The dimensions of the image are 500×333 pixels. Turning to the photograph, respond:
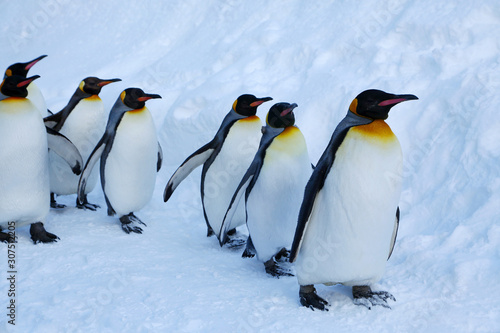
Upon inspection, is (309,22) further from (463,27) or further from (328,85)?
(463,27)

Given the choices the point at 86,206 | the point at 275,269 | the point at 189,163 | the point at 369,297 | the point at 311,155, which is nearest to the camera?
the point at 369,297

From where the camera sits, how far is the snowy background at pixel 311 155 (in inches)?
95.6

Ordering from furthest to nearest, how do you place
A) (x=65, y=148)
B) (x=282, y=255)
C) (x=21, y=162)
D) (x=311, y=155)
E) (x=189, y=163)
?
(x=311, y=155)
(x=65, y=148)
(x=189, y=163)
(x=21, y=162)
(x=282, y=255)

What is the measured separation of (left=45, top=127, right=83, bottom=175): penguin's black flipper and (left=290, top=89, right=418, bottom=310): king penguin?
2.06m

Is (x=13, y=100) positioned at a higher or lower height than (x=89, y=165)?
higher

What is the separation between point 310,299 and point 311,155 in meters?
1.81

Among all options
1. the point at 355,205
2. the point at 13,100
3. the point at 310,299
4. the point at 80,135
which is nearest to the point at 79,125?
the point at 80,135

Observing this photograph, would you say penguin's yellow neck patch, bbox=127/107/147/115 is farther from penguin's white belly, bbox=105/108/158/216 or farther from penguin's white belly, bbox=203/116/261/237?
penguin's white belly, bbox=203/116/261/237

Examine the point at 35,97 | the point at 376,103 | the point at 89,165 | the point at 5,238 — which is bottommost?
the point at 5,238

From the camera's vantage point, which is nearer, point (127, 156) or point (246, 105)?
point (246, 105)

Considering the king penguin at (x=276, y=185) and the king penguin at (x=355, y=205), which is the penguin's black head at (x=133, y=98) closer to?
the king penguin at (x=276, y=185)

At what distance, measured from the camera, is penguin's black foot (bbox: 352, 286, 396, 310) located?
243cm

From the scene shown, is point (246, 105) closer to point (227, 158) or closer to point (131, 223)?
point (227, 158)

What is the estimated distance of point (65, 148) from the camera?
12.5 ft
